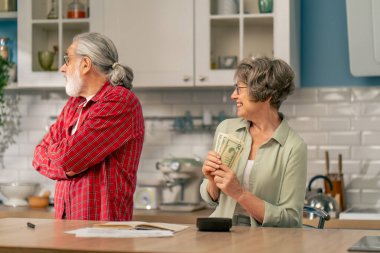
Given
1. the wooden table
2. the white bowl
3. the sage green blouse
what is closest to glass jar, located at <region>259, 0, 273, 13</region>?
the sage green blouse

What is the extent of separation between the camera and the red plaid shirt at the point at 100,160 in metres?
3.62

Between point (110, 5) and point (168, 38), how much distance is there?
44 cm

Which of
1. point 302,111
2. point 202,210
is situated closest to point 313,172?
point 302,111

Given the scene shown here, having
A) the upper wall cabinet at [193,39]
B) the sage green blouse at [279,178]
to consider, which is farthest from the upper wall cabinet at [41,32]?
the sage green blouse at [279,178]

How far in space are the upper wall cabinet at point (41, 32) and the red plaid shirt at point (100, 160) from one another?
169 centimetres

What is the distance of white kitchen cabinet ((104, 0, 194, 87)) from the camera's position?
517 centimetres

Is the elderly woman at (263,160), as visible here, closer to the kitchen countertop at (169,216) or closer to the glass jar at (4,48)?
the kitchen countertop at (169,216)

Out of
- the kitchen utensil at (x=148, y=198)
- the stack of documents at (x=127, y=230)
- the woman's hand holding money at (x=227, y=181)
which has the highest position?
the woman's hand holding money at (x=227, y=181)

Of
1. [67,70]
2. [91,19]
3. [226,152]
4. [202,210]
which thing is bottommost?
[202,210]

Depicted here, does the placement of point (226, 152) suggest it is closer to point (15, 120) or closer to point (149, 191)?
point (149, 191)

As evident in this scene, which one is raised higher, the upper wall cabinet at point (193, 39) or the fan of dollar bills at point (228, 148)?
the upper wall cabinet at point (193, 39)

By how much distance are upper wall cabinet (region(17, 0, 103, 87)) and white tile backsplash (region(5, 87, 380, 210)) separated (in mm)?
609

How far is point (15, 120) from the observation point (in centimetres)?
591

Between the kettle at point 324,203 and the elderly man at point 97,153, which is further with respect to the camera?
the kettle at point 324,203
